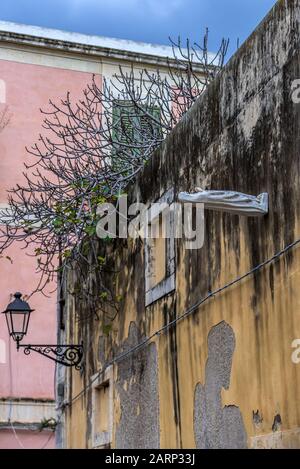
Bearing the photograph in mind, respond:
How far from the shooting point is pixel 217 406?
735cm

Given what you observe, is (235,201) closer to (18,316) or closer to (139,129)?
(139,129)

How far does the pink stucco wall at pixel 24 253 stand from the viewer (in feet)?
56.6

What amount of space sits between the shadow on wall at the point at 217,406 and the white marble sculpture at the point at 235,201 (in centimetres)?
96

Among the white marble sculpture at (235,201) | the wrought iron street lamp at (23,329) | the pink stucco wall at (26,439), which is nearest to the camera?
the white marble sculpture at (235,201)

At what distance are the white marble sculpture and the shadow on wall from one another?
0.96 meters

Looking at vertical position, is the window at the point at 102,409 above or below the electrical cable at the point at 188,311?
below

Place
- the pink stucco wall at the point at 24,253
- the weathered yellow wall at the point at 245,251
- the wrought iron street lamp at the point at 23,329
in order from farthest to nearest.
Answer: the pink stucco wall at the point at 24,253
the wrought iron street lamp at the point at 23,329
the weathered yellow wall at the point at 245,251

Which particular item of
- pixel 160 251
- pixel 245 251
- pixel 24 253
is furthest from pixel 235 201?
pixel 24 253

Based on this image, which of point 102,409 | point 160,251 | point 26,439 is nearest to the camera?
point 160,251

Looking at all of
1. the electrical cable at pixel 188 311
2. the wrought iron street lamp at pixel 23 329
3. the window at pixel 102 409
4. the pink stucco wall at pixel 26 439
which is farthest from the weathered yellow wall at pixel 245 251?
the pink stucco wall at pixel 26 439

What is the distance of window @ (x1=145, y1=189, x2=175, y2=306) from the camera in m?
8.73

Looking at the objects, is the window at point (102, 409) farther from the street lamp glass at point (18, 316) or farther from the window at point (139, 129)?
the window at point (139, 129)

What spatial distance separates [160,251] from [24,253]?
Result: 345 inches
